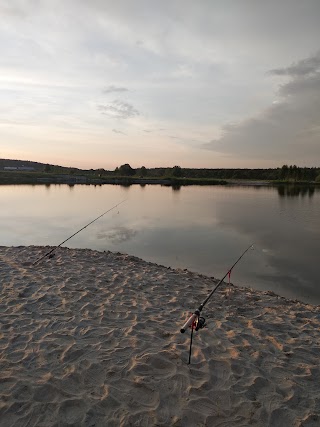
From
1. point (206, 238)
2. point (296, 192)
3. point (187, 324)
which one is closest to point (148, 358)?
point (187, 324)

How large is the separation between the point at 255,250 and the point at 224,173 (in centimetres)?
18315

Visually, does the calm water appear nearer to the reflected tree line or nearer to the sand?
the sand

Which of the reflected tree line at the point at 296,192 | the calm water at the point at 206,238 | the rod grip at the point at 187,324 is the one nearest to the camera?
the rod grip at the point at 187,324

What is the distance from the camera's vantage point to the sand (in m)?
4.73

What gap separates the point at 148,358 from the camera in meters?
6.00

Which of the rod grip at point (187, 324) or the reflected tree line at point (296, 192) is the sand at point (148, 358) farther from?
the reflected tree line at point (296, 192)

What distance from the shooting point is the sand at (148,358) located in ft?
15.5

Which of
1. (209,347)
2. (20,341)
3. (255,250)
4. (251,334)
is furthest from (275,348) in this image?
(255,250)

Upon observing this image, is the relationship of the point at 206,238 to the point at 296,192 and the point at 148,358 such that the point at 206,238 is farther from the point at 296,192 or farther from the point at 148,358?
the point at 296,192

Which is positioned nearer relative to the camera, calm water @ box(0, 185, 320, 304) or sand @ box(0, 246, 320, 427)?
sand @ box(0, 246, 320, 427)

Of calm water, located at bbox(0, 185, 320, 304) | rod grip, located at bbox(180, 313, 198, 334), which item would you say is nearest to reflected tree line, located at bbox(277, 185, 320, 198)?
calm water, located at bbox(0, 185, 320, 304)

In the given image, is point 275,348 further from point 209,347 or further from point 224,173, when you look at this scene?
point 224,173

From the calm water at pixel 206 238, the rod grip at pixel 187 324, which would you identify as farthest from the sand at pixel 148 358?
the calm water at pixel 206 238

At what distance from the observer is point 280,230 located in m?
25.5
